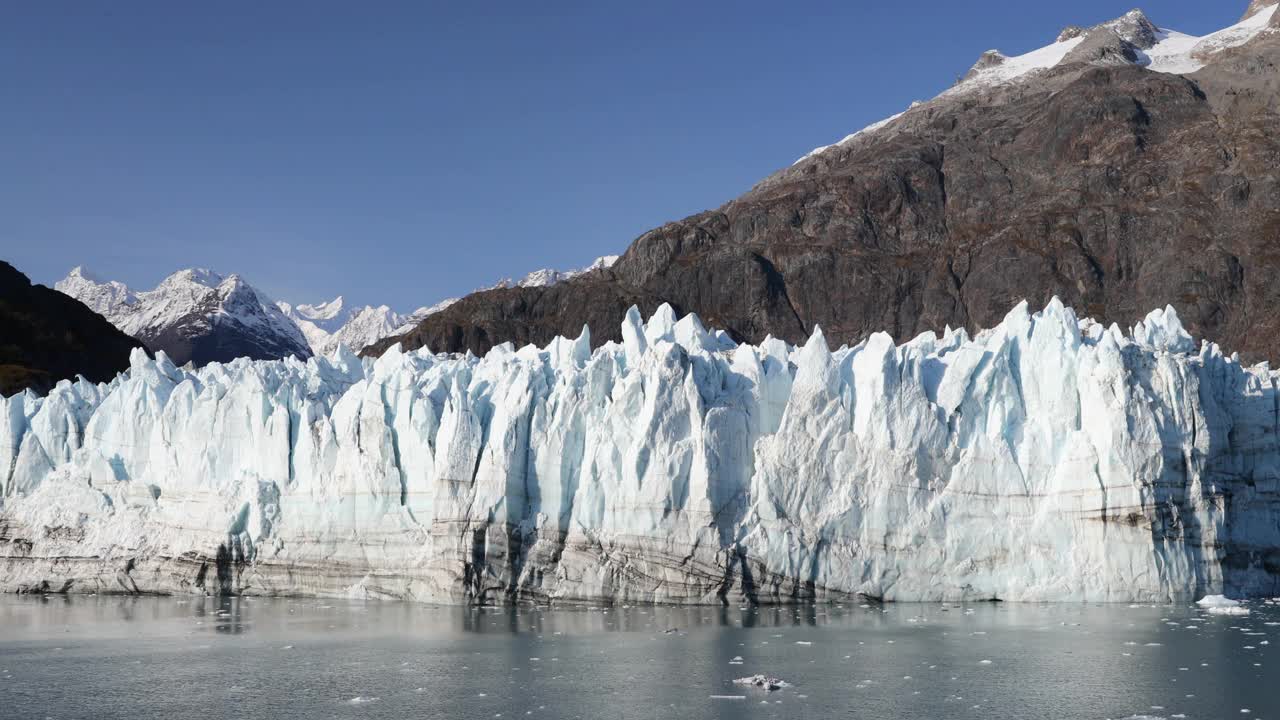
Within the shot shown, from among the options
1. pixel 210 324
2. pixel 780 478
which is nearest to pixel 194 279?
pixel 210 324

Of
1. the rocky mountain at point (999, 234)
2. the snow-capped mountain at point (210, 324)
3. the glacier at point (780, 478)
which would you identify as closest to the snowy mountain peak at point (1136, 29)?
the rocky mountain at point (999, 234)

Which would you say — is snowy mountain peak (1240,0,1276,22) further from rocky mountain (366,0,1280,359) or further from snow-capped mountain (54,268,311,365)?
snow-capped mountain (54,268,311,365)

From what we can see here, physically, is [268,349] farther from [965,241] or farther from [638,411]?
[638,411]

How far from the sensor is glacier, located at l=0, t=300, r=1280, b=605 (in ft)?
82.7

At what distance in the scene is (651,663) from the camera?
19922 millimetres

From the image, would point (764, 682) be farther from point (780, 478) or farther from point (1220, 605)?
point (1220, 605)

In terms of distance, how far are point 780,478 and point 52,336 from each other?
67.7m

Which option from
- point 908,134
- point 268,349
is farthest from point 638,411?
point 268,349

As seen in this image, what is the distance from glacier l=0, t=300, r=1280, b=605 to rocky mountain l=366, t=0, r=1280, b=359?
67.5 metres

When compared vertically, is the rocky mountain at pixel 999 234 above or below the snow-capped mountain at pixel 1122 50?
below

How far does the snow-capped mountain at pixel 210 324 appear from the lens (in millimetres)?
161750

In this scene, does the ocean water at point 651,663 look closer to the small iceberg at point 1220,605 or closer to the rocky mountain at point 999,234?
the small iceberg at point 1220,605

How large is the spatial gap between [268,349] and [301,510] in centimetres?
14464

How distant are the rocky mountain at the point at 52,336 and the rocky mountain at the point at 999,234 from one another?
2526 centimetres
